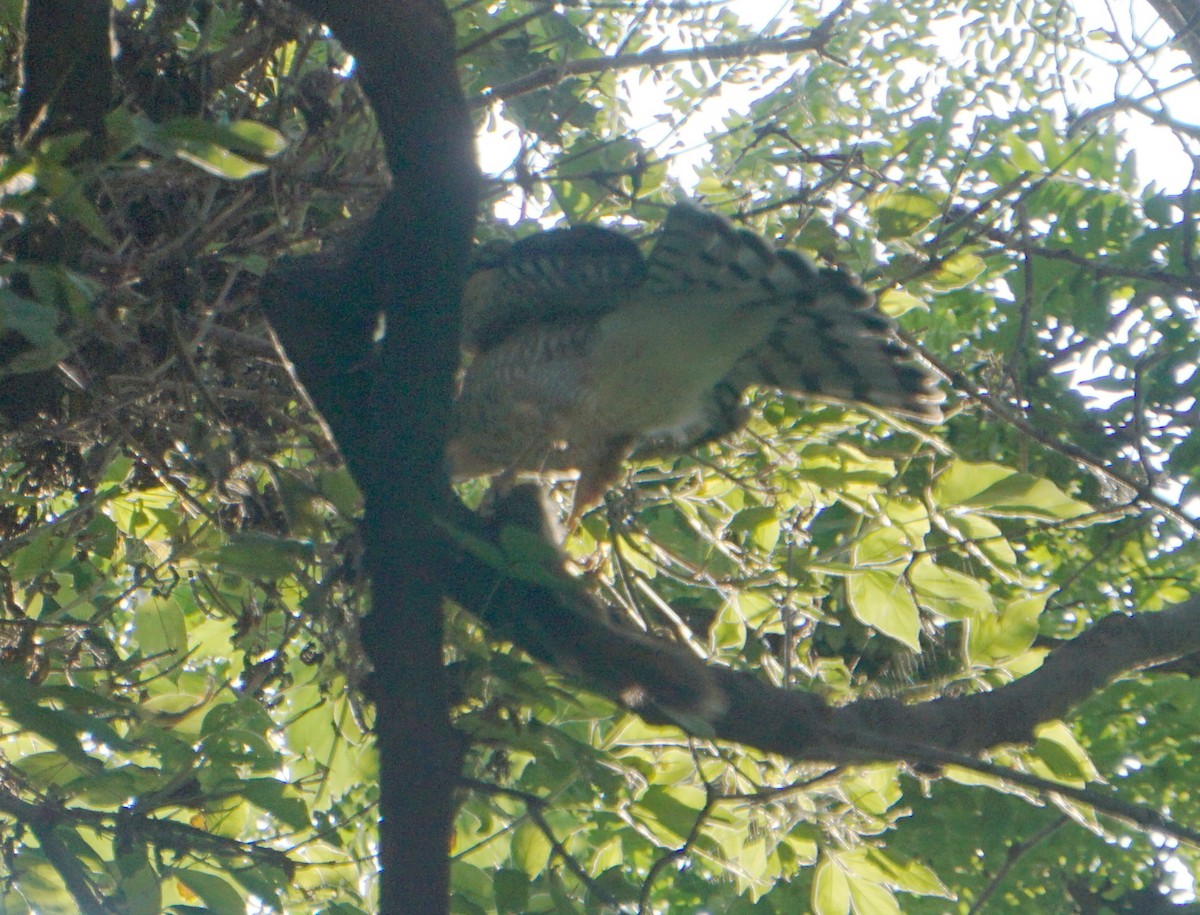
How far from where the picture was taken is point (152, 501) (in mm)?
2258

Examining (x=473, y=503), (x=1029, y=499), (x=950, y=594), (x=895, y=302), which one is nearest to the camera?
(x=1029, y=499)

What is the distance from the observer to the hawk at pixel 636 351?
1.75 m

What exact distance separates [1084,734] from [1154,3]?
1.87 metres

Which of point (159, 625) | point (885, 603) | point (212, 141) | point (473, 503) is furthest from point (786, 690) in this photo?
point (473, 503)

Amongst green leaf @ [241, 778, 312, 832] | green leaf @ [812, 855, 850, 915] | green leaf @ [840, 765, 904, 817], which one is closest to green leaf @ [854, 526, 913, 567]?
green leaf @ [840, 765, 904, 817]

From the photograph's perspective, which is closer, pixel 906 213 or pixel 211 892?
pixel 211 892

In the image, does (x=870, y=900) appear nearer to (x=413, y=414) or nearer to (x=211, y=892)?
(x=211, y=892)

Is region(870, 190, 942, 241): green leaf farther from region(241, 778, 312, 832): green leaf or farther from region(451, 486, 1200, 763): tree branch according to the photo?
region(241, 778, 312, 832): green leaf

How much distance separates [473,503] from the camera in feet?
8.57

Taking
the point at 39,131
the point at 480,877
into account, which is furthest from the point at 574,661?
the point at 39,131

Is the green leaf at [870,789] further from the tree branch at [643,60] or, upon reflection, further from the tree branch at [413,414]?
the tree branch at [643,60]

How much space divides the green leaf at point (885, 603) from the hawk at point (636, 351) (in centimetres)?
32

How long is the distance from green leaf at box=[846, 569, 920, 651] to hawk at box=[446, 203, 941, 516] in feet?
1.04

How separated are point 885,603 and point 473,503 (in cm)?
119
